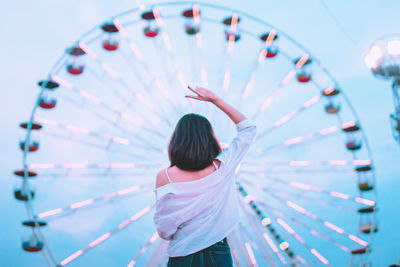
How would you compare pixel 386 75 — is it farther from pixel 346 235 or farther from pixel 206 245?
pixel 206 245

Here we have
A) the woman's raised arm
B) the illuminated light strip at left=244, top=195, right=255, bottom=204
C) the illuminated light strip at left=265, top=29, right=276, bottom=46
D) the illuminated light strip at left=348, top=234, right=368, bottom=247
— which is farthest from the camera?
the illuminated light strip at left=265, top=29, right=276, bottom=46

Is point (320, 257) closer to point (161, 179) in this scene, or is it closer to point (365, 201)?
point (365, 201)

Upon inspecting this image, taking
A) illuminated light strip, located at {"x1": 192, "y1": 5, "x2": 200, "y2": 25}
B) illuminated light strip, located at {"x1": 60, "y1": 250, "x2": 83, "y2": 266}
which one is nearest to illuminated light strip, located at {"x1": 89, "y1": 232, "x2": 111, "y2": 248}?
illuminated light strip, located at {"x1": 60, "y1": 250, "x2": 83, "y2": 266}

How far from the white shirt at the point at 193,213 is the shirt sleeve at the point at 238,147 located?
4 centimetres

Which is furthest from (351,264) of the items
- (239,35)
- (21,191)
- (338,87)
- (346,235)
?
(21,191)

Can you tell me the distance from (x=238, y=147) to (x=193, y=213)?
1.63 ft

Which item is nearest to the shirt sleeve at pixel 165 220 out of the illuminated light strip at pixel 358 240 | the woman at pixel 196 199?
the woman at pixel 196 199

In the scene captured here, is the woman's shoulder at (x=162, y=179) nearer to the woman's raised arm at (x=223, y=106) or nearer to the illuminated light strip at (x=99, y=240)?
the woman's raised arm at (x=223, y=106)

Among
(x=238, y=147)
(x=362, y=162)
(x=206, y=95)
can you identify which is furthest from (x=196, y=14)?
(x=238, y=147)

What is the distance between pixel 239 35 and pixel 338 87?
357 cm

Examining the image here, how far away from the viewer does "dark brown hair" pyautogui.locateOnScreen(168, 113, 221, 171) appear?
2.36 meters

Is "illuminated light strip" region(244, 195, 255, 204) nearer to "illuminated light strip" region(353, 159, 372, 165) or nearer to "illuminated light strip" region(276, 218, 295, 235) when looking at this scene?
"illuminated light strip" region(276, 218, 295, 235)

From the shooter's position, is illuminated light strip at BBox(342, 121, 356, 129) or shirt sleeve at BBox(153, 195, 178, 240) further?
illuminated light strip at BBox(342, 121, 356, 129)

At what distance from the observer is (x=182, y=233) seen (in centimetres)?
232
